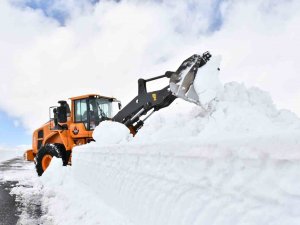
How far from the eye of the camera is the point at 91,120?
39.0ft

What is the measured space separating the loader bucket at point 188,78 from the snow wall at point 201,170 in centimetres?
25

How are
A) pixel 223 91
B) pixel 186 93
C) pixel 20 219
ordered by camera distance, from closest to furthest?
pixel 20 219
pixel 223 91
pixel 186 93

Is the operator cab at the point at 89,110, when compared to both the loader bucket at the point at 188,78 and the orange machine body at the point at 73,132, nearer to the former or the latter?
the orange machine body at the point at 73,132

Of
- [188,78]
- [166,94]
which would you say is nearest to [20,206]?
[188,78]

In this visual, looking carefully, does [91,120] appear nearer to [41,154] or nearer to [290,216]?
[41,154]

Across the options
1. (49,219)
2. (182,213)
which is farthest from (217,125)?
(49,219)

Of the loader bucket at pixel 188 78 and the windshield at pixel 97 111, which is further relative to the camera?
the windshield at pixel 97 111

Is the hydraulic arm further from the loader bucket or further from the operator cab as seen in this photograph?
the operator cab

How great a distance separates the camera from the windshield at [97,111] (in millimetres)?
11867

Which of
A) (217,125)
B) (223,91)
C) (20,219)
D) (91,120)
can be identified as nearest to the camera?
(217,125)

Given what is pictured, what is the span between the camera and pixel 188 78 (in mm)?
6773

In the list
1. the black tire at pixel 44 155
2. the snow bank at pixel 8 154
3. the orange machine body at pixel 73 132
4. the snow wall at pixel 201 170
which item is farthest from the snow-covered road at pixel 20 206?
the snow bank at pixel 8 154

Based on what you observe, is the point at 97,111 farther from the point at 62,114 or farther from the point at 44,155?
the point at 44,155

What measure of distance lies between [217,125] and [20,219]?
3212 millimetres
